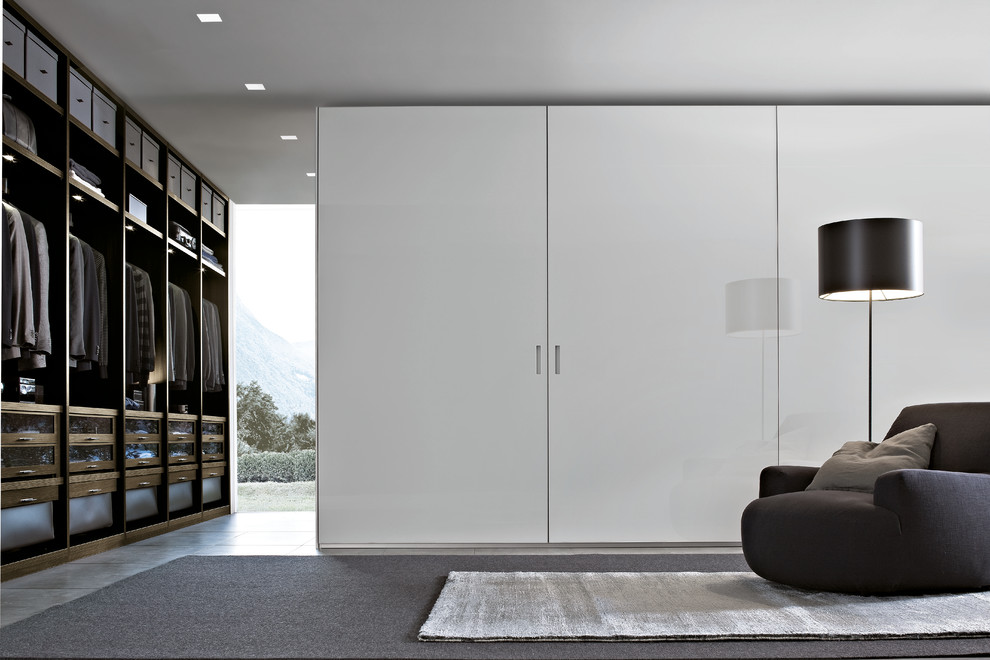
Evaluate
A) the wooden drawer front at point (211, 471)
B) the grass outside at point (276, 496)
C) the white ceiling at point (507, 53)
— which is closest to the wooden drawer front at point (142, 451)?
the wooden drawer front at point (211, 471)

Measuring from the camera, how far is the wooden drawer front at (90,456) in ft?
14.7

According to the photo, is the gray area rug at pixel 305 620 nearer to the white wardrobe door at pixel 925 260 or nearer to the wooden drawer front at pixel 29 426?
the wooden drawer front at pixel 29 426

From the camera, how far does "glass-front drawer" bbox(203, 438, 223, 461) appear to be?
6668 millimetres

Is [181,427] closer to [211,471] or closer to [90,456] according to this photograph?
[211,471]

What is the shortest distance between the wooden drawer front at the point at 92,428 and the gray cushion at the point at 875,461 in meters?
3.42

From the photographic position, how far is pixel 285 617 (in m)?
2.90

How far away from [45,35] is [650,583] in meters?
3.57

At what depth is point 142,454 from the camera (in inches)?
215

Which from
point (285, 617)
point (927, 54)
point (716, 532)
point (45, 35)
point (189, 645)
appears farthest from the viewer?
point (716, 532)

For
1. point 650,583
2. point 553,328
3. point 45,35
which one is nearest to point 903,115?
point 553,328

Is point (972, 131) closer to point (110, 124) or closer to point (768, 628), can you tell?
point (768, 628)

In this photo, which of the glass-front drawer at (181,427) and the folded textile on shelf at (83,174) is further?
the glass-front drawer at (181,427)

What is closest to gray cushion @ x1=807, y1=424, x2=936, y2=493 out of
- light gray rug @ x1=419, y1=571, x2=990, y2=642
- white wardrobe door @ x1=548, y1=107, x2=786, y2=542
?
light gray rug @ x1=419, y1=571, x2=990, y2=642

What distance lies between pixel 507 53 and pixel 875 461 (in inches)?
99.6
